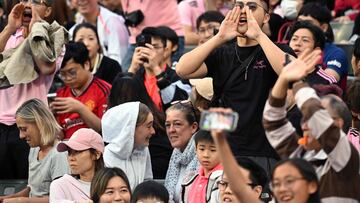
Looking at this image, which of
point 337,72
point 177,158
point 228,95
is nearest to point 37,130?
point 177,158

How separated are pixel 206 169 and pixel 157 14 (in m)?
4.52

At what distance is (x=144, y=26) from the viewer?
13117 mm

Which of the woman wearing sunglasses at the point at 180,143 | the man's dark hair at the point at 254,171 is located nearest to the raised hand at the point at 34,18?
the woman wearing sunglasses at the point at 180,143

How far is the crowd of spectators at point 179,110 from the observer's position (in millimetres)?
7066

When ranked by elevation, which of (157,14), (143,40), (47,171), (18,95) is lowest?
(47,171)

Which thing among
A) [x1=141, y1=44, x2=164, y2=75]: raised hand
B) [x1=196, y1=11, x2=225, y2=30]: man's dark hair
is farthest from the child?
[x1=196, y1=11, x2=225, y2=30]: man's dark hair

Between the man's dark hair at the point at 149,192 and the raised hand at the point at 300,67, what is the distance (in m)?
1.92

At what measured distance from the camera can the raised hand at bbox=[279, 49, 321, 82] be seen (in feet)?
22.5

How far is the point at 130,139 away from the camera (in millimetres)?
9703

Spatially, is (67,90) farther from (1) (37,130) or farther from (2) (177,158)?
(2) (177,158)

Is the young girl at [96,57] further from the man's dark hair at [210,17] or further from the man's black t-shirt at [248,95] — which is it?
the man's black t-shirt at [248,95]

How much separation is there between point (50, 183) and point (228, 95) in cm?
189

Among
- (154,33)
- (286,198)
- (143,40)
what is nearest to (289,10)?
(154,33)

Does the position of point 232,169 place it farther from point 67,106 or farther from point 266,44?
point 67,106
